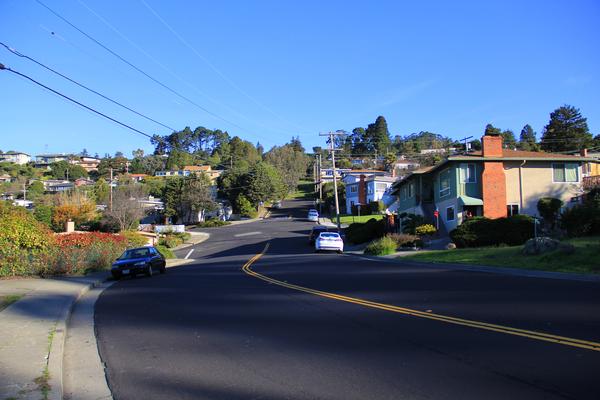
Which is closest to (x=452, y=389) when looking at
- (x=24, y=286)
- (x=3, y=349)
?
(x=3, y=349)

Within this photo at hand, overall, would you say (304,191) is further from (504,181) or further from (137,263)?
(137,263)

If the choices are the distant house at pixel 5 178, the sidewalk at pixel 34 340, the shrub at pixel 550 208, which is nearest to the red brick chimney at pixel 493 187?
the shrub at pixel 550 208

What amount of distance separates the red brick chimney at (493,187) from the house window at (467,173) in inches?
27.9

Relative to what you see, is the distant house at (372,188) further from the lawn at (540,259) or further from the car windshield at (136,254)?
the car windshield at (136,254)

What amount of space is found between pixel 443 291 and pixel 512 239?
19.4m

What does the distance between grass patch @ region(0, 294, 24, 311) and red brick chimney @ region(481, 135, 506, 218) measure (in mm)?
31030

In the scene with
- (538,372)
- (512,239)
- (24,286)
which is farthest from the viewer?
(512,239)

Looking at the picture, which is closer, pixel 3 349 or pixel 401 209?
pixel 3 349

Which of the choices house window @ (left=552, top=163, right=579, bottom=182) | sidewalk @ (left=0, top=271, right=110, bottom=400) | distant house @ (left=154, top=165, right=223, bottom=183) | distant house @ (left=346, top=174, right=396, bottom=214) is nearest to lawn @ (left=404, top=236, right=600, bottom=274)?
sidewalk @ (left=0, top=271, right=110, bottom=400)

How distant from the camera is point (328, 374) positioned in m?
6.34

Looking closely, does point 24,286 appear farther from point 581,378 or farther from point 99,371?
point 581,378

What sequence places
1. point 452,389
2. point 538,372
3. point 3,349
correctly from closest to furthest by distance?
point 452,389 → point 538,372 → point 3,349

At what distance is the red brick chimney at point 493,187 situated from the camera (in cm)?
3781

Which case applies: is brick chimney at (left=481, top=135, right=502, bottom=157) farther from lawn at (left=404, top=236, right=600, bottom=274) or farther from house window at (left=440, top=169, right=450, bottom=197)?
lawn at (left=404, top=236, right=600, bottom=274)
